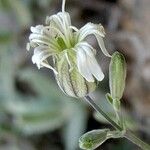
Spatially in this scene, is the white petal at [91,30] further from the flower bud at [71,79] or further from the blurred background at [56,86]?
the blurred background at [56,86]

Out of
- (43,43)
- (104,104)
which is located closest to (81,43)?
(43,43)

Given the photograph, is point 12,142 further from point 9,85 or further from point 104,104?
point 104,104

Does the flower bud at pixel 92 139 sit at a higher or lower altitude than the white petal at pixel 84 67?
lower

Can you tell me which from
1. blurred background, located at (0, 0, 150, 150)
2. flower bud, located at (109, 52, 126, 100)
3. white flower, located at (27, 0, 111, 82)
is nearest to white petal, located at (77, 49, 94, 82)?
white flower, located at (27, 0, 111, 82)

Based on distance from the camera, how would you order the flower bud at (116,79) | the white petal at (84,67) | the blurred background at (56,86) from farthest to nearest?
the blurred background at (56,86) → the flower bud at (116,79) → the white petal at (84,67)

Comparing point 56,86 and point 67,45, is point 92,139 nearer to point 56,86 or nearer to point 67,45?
point 67,45

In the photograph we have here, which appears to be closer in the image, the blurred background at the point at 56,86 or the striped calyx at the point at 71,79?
the striped calyx at the point at 71,79

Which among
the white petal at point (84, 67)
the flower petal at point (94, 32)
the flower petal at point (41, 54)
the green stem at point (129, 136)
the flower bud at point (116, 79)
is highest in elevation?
the flower petal at point (94, 32)

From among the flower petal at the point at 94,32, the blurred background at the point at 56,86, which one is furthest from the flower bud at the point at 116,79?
the blurred background at the point at 56,86

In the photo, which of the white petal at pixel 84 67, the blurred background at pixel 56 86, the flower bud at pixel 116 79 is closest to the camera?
the white petal at pixel 84 67

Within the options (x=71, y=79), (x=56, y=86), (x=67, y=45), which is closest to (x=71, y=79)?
(x=71, y=79)
